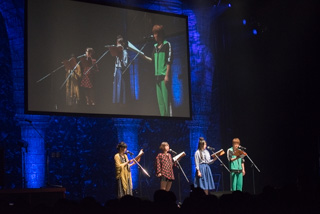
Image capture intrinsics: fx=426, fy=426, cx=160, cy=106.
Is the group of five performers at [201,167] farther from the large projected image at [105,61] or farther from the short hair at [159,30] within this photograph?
the short hair at [159,30]

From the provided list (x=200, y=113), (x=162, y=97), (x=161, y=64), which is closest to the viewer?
(x=162, y=97)

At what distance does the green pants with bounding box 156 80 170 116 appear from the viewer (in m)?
10.3

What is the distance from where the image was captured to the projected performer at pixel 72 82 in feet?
30.2

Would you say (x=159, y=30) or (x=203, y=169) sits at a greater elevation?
(x=159, y=30)

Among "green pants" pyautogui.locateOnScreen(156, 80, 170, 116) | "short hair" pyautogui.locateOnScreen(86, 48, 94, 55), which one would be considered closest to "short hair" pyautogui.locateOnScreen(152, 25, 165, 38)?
"green pants" pyautogui.locateOnScreen(156, 80, 170, 116)

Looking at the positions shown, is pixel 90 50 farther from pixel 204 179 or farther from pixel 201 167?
pixel 204 179

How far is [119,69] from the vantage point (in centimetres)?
989

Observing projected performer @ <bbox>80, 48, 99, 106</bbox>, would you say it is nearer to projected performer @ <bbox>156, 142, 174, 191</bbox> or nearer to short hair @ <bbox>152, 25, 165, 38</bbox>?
short hair @ <bbox>152, 25, 165, 38</bbox>

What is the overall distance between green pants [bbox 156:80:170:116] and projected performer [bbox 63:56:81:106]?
2.02 meters

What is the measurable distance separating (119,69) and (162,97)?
127 centimetres

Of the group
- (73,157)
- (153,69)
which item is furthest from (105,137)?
(153,69)

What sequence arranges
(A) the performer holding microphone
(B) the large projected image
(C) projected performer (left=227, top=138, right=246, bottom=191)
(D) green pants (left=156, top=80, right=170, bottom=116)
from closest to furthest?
(B) the large projected image
(C) projected performer (left=227, top=138, right=246, bottom=191)
(A) the performer holding microphone
(D) green pants (left=156, top=80, right=170, bottom=116)

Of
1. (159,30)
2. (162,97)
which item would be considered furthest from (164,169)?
(159,30)

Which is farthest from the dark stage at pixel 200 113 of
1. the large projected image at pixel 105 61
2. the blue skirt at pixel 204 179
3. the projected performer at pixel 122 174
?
the projected performer at pixel 122 174
